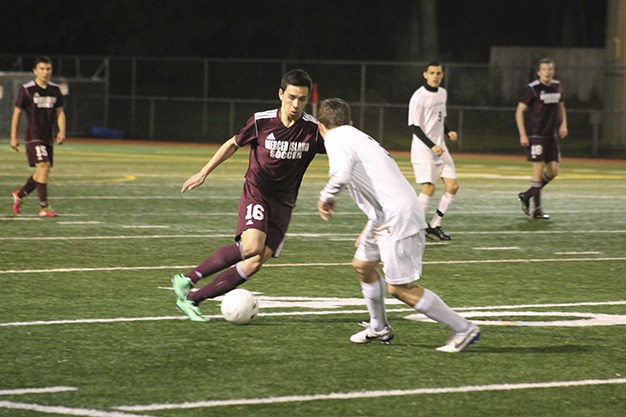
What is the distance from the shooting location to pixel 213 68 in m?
53.2

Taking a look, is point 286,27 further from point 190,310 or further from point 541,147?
point 190,310

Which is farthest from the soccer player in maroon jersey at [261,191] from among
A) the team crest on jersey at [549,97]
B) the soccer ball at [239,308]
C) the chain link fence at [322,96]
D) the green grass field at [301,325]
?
the chain link fence at [322,96]

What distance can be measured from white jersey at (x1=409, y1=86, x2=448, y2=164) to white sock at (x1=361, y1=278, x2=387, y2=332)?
653 cm

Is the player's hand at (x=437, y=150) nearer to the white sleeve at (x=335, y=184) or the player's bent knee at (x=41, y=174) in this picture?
the player's bent knee at (x=41, y=174)

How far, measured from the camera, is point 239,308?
897 cm

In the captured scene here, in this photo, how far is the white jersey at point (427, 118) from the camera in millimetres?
14781

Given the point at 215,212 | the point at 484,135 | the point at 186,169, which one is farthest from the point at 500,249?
the point at 484,135

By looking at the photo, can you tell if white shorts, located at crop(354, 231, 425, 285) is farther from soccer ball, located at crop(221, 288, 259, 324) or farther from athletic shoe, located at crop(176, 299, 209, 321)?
athletic shoe, located at crop(176, 299, 209, 321)

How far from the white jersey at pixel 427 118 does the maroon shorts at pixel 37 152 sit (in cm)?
453

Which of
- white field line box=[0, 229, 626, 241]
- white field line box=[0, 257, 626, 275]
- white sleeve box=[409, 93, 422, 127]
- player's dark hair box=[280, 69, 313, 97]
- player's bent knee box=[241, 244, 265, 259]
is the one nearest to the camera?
player's dark hair box=[280, 69, 313, 97]

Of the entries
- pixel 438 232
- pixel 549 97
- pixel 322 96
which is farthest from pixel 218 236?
pixel 322 96

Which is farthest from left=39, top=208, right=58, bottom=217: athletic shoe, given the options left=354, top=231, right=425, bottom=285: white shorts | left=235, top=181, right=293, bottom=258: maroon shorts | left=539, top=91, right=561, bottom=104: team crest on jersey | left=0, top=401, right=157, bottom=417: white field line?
left=0, top=401, right=157, bottom=417: white field line

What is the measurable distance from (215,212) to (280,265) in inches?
215

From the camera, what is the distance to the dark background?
171 feet
